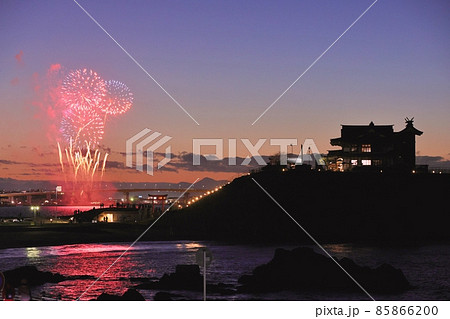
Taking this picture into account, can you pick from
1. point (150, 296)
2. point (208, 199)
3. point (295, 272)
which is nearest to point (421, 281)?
point (295, 272)

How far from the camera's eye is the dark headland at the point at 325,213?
81.5 m

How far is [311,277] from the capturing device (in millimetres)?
43469

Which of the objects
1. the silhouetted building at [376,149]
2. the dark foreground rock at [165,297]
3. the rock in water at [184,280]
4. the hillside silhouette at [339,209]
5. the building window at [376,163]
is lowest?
the dark foreground rock at [165,297]

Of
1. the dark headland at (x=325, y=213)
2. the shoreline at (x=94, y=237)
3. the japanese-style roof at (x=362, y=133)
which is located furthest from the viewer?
the japanese-style roof at (x=362, y=133)

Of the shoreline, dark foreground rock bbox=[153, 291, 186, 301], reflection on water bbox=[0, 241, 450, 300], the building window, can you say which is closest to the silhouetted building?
the building window

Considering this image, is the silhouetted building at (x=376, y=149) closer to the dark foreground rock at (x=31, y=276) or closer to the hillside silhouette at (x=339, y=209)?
the hillside silhouette at (x=339, y=209)

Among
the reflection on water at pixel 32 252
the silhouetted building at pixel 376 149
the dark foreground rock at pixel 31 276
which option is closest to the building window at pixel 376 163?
the silhouetted building at pixel 376 149

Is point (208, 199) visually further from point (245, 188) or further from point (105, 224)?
point (105, 224)

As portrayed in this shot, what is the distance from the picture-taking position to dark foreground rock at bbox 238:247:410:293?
4244cm

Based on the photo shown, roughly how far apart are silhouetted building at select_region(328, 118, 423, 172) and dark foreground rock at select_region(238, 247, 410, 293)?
201ft

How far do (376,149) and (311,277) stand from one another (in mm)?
66804

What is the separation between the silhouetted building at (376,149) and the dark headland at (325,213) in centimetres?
1751

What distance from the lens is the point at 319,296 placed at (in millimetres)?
40125

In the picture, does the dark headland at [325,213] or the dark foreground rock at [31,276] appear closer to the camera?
the dark foreground rock at [31,276]
